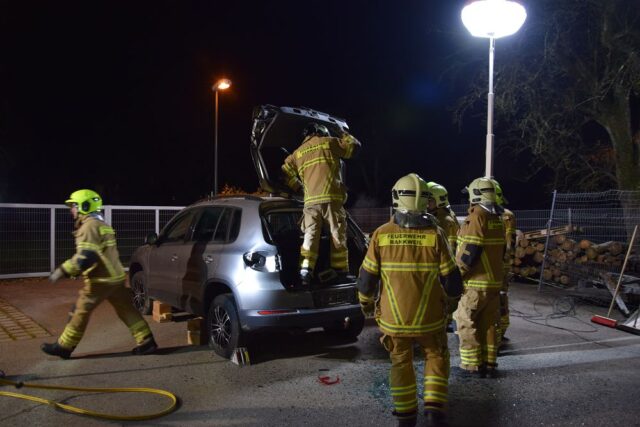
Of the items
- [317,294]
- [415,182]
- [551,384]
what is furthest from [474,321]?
[415,182]

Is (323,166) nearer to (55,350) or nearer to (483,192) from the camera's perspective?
(483,192)

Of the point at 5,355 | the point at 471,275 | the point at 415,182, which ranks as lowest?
the point at 5,355

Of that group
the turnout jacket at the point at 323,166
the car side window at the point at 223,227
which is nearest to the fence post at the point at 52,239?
the car side window at the point at 223,227

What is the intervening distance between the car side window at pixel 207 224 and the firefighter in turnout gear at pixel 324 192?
1.19m

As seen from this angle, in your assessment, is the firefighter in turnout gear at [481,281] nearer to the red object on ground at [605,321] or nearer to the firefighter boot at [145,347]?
the red object on ground at [605,321]

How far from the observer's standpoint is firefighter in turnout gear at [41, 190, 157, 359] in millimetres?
5430

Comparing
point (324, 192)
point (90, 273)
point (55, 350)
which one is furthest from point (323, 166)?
point (55, 350)

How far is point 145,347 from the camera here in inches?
231

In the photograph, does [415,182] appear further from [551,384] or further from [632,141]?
[632,141]

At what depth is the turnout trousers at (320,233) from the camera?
550 centimetres

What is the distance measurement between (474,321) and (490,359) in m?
0.43

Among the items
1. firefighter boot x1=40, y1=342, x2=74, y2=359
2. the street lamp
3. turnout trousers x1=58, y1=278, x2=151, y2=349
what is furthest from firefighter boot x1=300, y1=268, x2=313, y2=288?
the street lamp

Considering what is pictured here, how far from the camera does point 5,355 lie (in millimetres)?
5777

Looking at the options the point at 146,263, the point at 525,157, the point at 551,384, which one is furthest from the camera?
the point at 525,157
